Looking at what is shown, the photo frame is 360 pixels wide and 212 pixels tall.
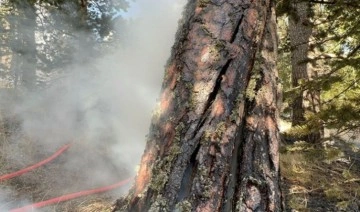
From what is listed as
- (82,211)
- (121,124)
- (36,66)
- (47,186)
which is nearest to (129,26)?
(36,66)

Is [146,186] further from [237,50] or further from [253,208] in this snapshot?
[237,50]

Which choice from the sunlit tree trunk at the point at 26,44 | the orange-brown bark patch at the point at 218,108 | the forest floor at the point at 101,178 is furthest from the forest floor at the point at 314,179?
the sunlit tree trunk at the point at 26,44

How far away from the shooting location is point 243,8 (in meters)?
1.51

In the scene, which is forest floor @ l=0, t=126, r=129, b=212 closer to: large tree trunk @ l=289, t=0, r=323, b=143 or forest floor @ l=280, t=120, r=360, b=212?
forest floor @ l=280, t=120, r=360, b=212

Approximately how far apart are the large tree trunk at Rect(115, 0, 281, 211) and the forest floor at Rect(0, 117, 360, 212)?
1549 mm

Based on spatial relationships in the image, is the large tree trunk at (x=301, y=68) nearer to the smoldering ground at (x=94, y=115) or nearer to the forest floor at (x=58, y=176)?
the smoldering ground at (x=94, y=115)

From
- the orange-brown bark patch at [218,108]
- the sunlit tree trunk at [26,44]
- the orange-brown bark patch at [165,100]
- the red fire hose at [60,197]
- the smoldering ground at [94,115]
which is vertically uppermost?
the sunlit tree trunk at [26,44]

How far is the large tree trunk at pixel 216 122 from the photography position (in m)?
1.19

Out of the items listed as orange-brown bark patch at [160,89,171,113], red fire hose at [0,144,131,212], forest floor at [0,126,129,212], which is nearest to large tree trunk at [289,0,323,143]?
forest floor at [0,126,129,212]

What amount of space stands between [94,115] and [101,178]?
9.33 ft

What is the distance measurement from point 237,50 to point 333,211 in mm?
2756

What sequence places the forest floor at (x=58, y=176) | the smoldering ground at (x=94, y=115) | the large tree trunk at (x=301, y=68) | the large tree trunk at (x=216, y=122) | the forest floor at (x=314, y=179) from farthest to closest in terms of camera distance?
the large tree trunk at (x=301, y=68)
the smoldering ground at (x=94, y=115)
the forest floor at (x=58, y=176)
the forest floor at (x=314, y=179)
the large tree trunk at (x=216, y=122)

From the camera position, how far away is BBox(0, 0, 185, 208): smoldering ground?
457 centimetres

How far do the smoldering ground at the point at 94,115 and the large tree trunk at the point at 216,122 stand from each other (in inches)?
103
